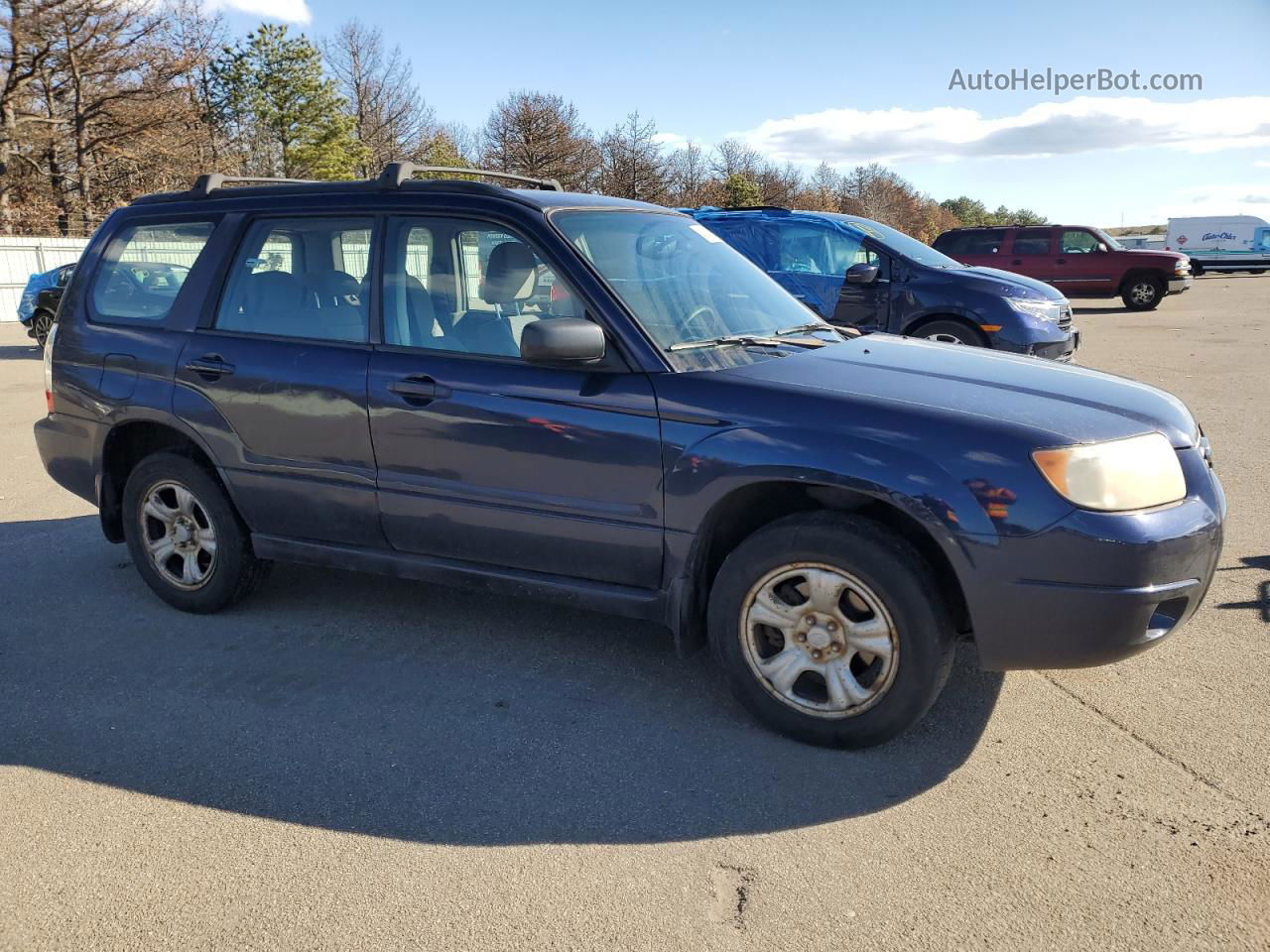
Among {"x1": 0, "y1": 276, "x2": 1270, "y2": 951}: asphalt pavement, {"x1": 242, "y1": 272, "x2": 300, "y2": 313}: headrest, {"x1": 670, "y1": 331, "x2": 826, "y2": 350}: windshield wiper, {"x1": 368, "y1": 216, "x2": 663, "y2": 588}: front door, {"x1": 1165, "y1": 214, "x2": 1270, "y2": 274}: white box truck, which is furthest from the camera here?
{"x1": 1165, "y1": 214, "x2": 1270, "y2": 274}: white box truck

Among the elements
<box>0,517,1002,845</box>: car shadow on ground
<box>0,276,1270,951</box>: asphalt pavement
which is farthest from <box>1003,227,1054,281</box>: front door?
<box>0,517,1002,845</box>: car shadow on ground

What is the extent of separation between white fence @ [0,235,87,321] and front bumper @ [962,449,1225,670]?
92.9 ft

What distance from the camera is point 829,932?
2596 mm

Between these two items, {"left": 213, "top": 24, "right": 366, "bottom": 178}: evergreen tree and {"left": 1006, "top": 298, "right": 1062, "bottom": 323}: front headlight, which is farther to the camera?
{"left": 213, "top": 24, "right": 366, "bottom": 178}: evergreen tree

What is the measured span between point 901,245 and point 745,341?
7720 mm

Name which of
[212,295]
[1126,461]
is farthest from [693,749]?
[212,295]

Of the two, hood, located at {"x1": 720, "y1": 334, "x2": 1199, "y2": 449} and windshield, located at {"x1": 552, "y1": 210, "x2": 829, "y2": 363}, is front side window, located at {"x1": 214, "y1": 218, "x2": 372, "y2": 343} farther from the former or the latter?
hood, located at {"x1": 720, "y1": 334, "x2": 1199, "y2": 449}

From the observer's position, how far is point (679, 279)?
421cm

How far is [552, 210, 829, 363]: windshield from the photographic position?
3.90m

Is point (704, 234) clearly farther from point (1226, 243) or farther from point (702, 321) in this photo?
point (1226, 243)

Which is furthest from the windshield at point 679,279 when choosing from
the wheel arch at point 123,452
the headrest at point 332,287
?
the wheel arch at point 123,452

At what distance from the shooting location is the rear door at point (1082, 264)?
76.0ft

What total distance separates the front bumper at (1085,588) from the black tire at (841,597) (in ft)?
0.50

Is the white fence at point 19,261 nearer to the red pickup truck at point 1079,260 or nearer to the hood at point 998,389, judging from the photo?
the red pickup truck at point 1079,260
